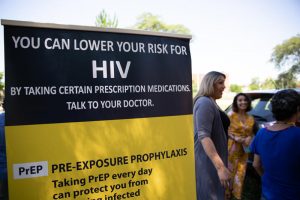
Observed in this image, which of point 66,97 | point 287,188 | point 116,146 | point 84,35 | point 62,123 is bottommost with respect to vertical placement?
point 287,188

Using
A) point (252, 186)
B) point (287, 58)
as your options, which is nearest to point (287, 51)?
point (287, 58)

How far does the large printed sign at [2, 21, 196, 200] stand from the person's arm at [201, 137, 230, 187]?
29cm

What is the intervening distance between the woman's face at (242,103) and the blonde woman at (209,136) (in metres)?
2.01

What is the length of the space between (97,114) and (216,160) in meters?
1.11

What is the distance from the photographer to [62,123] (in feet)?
6.28

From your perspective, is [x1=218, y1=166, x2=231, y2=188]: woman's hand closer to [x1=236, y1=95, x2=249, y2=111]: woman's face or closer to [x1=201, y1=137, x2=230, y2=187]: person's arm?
[x1=201, y1=137, x2=230, y2=187]: person's arm

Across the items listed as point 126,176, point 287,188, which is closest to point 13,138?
point 126,176

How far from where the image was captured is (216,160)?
254cm

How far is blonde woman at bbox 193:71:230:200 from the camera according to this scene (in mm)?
2662

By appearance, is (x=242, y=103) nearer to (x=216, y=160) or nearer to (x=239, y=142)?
(x=239, y=142)

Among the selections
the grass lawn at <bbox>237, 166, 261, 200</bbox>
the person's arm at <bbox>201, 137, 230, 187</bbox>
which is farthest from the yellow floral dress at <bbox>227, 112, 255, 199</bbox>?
the person's arm at <bbox>201, 137, 230, 187</bbox>

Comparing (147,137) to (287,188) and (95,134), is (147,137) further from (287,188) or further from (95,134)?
(287,188)

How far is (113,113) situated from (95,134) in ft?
0.63

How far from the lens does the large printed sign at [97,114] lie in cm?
181
